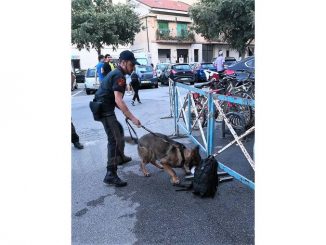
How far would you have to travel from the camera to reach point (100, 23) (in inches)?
944

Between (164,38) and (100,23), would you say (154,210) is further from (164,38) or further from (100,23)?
(164,38)

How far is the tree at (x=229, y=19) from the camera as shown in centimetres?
2200

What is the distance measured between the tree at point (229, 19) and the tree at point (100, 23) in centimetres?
556

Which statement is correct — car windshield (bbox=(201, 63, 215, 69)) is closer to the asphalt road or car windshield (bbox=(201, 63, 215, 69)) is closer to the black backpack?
the asphalt road

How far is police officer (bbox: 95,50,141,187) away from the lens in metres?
3.98

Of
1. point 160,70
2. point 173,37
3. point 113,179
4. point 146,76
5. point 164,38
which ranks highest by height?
point 173,37

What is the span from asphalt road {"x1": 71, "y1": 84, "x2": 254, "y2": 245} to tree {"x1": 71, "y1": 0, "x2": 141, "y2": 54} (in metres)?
20.2

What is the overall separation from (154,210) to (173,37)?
34.2 meters

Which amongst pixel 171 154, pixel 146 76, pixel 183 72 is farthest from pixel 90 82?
pixel 171 154

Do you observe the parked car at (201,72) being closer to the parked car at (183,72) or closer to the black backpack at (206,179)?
the parked car at (183,72)

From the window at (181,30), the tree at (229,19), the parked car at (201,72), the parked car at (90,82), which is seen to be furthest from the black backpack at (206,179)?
the window at (181,30)
